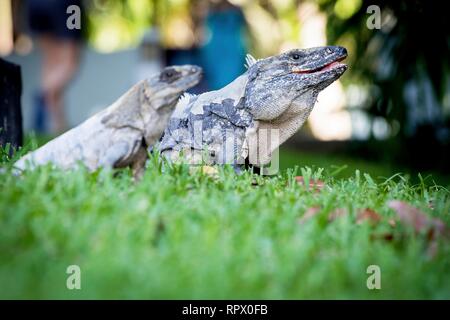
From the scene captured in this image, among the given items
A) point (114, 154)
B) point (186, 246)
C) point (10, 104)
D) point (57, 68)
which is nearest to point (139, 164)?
point (114, 154)

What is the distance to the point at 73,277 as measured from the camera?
136 inches

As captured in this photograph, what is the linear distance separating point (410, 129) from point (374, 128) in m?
0.57

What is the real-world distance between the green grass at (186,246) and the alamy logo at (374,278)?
26 millimetres

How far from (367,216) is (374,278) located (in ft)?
2.46

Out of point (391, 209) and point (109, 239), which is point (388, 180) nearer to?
point (391, 209)

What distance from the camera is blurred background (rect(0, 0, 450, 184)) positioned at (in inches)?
416

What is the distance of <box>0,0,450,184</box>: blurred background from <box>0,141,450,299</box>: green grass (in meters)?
2.56

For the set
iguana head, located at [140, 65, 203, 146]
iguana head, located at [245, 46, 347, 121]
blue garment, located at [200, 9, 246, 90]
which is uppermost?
blue garment, located at [200, 9, 246, 90]

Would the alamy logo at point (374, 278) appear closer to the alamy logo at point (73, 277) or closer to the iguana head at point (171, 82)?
the alamy logo at point (73, 277)

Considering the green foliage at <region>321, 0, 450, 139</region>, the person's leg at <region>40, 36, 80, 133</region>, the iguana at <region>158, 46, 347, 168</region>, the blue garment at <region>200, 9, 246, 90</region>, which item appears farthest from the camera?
the person's leg at <region>40, 36, 80, 133</region>

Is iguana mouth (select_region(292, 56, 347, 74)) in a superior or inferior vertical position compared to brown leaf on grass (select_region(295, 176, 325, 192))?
superior

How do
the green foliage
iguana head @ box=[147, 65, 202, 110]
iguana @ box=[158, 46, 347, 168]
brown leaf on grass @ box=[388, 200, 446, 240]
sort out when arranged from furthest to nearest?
the green foliage
iguana @ box=[158, 46, 347, 168]
iguana head @ box=[147, 65, 202, 110]
brown leaf on grass @ box=[388, 200, 446, 240]

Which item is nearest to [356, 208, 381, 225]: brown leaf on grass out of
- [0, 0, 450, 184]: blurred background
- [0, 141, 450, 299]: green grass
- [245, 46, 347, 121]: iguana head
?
[0, 141, 450, 299]: green grass

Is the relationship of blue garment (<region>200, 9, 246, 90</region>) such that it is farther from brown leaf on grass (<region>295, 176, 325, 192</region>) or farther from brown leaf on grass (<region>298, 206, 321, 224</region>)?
brown leaf on grass (<region>298, 206, 321, 224</region>)
